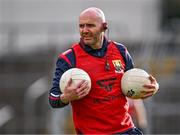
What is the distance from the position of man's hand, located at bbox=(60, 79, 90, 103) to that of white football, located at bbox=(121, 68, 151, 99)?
1.57 ft

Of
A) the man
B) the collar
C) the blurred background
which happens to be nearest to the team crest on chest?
the man

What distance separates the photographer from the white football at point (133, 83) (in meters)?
7.62

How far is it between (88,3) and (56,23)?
104cm

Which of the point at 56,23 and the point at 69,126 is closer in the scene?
the point at 69,126

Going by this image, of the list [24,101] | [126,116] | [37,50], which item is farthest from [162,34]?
[126,116]

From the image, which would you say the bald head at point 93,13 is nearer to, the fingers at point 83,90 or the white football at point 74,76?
the white football at point 74,76

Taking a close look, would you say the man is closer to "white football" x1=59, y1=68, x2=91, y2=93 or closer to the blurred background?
"white football" x1=59, y1=68, x2=91, y2=93

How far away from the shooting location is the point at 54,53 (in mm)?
17219

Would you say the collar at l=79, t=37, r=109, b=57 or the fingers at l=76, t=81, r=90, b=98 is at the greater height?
the collar at l=79, t=37, r=109, b=57

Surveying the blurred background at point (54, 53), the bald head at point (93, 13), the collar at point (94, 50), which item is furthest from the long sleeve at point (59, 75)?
the blurred background at point (54, 53)

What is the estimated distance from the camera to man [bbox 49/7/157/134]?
757cm

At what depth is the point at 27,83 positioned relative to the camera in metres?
16.7

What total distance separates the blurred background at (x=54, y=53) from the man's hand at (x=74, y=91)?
250 inches

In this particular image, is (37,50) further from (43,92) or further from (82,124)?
(82,124)
